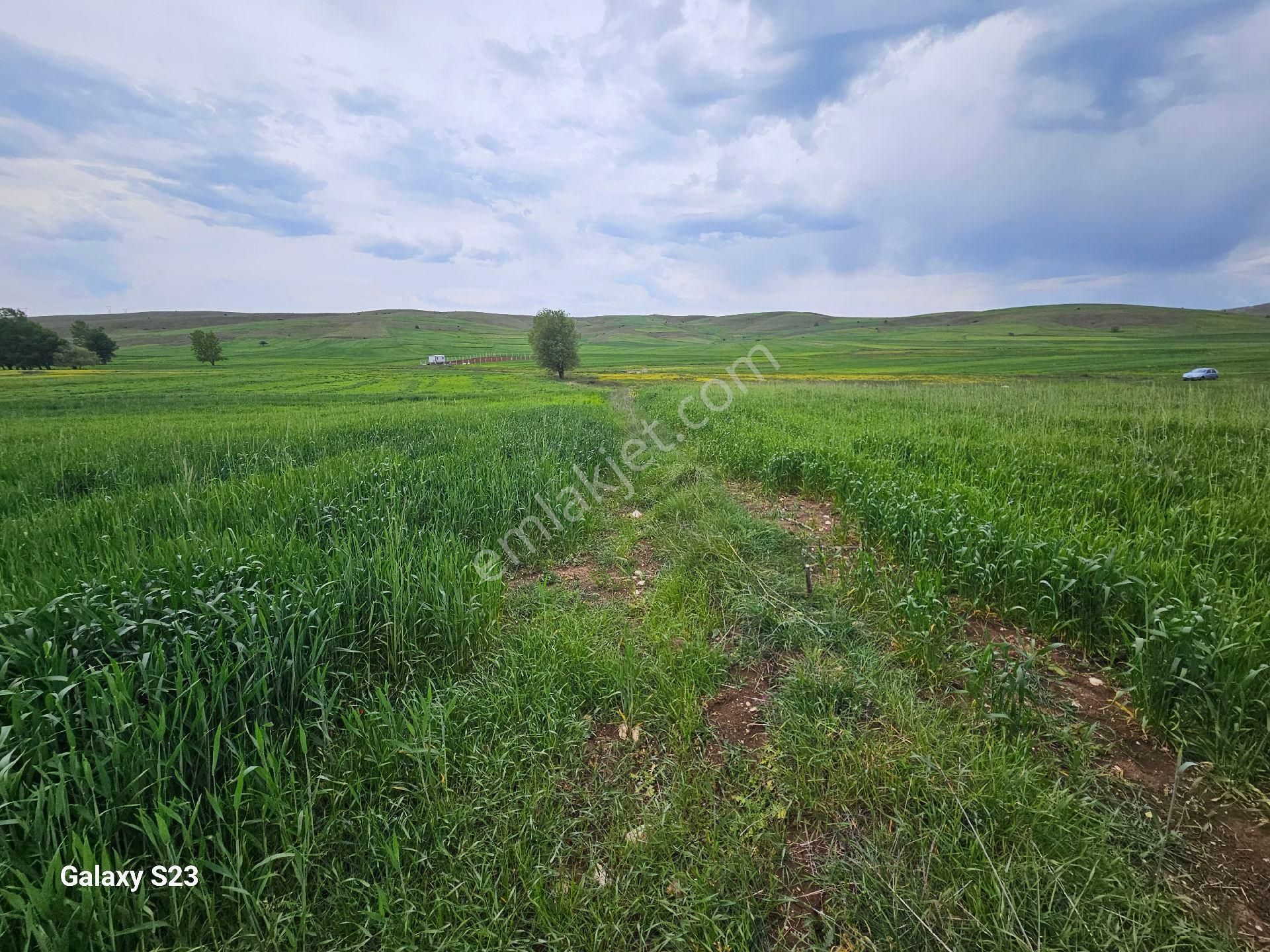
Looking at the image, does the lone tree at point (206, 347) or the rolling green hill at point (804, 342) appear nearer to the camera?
the rolling green hill at point (804, 342)

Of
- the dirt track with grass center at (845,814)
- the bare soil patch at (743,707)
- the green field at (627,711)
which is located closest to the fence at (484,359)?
the green field at (627,711)

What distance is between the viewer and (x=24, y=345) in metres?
64.3

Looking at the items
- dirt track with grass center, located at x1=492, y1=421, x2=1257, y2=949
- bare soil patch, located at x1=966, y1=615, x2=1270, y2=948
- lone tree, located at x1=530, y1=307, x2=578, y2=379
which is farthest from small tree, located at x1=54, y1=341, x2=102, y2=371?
bare soil patch, located at x1=966, y1=615, x2=1270, y2=948

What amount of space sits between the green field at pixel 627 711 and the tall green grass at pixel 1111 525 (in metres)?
0.05

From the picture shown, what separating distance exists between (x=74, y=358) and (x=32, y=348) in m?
6.25

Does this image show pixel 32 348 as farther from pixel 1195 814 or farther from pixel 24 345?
pixel 1195 814

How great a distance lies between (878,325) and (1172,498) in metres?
187

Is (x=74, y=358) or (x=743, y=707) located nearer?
(x=743, y=707)

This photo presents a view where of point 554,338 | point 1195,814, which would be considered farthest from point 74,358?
point 1195,814

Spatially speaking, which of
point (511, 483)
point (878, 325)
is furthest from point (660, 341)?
point (511, 483)

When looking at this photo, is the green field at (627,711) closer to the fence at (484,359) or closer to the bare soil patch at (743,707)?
the bare soil patch at (743,707)

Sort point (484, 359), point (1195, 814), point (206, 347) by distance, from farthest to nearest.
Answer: point (484, 359)
point (206, 347)
point (1195, 814)

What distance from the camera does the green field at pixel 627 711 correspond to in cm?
213

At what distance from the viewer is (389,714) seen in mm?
3076
